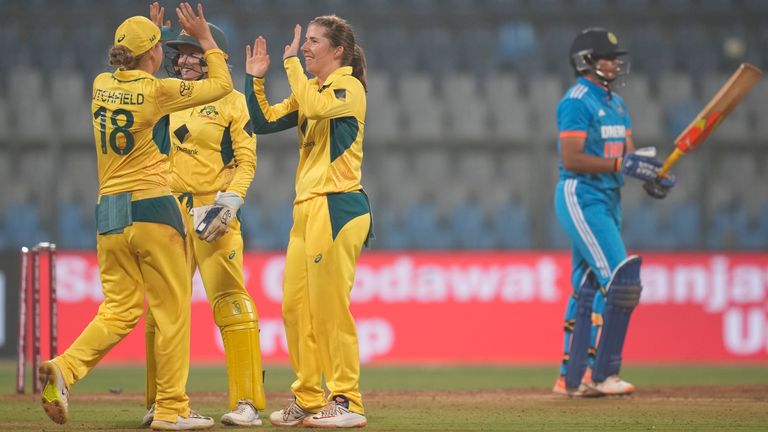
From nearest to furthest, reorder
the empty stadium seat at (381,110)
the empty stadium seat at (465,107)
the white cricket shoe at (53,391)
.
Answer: the white cricket shoe at (53,391) → the empty stadium seat at (381,110) → the empty stadium seat at (465,107)

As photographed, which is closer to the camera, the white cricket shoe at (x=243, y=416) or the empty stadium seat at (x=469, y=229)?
the white cricket shoe at (x=243, y=416)

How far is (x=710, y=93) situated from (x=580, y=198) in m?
8.23

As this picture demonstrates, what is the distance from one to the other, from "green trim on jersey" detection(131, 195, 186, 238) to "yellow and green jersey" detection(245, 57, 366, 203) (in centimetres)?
66

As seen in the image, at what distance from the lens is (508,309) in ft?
41.2

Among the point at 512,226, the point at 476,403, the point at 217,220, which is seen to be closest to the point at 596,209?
the point at 476,403

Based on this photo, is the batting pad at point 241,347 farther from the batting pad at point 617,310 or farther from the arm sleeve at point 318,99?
the batting pad at point 617,310

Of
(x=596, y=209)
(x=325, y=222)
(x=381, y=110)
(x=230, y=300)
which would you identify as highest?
(x=381, y=110)

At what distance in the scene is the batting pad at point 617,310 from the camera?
7.54m

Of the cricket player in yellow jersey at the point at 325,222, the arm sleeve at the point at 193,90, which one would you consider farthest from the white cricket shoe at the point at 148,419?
the arm sleeve at the point at 193,90

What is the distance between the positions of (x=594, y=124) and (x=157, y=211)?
130 inches

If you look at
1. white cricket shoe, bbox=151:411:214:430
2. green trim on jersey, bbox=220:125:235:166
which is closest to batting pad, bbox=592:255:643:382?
green trim on jersey, bbox=220:125:235:166

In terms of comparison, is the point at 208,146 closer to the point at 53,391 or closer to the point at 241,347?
the point at 241,347

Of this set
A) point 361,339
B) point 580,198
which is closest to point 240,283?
point 580,198

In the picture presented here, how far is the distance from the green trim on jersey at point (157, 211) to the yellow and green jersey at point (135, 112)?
76 millimetres
